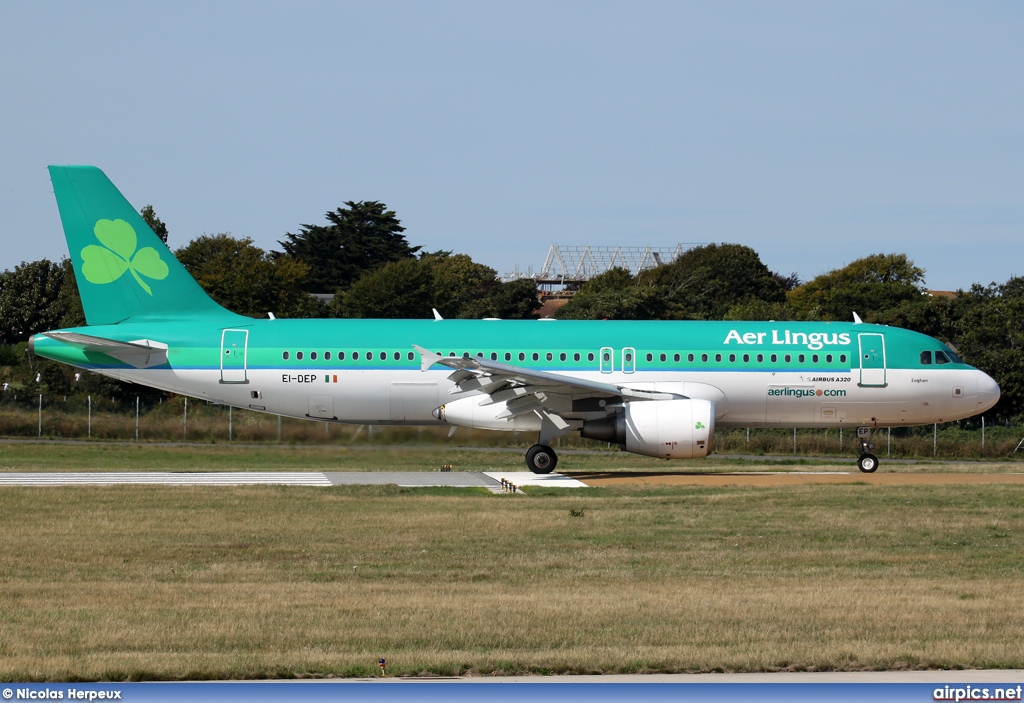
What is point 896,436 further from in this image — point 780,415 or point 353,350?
point 353,350

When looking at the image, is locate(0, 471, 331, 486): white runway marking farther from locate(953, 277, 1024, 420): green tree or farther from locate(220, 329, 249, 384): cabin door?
locate(953, 277, 1024, 420): green tree

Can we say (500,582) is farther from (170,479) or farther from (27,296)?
(27,296)

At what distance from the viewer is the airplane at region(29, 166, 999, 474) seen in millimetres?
26047

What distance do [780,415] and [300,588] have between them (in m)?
16.6

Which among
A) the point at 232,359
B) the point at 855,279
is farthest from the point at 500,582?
the point at 855,279

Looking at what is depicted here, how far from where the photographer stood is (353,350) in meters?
26.4

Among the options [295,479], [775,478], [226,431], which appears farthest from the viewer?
[226,431]

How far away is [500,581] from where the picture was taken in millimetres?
12984

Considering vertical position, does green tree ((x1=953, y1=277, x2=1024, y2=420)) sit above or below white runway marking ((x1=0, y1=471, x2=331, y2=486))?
above

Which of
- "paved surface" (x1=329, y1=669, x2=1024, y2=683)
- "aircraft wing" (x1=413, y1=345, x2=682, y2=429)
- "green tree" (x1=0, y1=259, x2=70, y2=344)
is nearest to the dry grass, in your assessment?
"paved surface" (x1=329, y1=669, x2=1024, y2=683)

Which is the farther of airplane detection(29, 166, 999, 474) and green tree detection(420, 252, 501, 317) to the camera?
green tree detection(420, 252, 501, 317)

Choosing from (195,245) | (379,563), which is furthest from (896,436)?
(195,245)

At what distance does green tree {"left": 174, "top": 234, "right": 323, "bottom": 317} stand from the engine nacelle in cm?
3934

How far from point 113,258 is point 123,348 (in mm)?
2259
